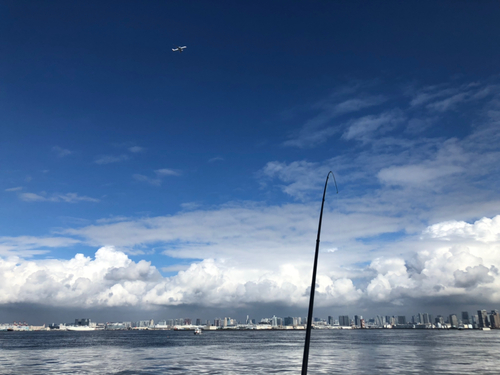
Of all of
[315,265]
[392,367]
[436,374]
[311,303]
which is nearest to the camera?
[311,303]

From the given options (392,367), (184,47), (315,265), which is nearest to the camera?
(315,265)

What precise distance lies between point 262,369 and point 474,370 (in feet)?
114

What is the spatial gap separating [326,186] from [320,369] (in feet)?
173

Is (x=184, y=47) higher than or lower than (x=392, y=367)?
higher

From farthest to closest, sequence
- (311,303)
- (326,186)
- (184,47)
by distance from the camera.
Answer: (184,47) < (326,186) < (311,303)

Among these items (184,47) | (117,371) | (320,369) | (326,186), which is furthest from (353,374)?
(184,47)

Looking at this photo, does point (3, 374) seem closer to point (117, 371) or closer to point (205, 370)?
point (117, 371)

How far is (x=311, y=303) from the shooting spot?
1530 centimetres

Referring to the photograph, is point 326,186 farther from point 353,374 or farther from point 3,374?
point 3,374

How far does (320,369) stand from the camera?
6300cm

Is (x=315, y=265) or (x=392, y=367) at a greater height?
(x=315, y=265)

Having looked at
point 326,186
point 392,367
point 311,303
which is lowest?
point 392,367

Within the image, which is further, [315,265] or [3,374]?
[3,374]

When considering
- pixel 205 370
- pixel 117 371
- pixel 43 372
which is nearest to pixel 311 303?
pixel 205 370
